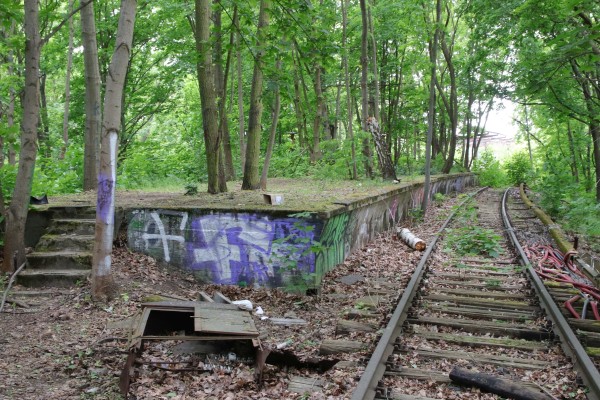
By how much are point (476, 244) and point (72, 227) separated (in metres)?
7.93

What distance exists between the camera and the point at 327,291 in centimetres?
756

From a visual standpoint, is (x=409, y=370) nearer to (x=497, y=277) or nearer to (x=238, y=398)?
(x=238, y=398)

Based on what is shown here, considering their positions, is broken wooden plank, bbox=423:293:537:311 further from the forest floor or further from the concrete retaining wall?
the concrete retaining wall

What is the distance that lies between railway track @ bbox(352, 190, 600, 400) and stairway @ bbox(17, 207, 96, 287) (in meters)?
4.42

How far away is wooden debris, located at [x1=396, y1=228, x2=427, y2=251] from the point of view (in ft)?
35.1

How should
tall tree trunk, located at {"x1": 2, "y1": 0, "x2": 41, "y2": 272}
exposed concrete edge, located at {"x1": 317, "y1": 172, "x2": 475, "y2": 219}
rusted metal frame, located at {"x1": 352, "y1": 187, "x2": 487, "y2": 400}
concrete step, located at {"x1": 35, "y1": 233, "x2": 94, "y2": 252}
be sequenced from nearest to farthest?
rusted metal frame, located at {"x1": 352, "y1": 187, "x2": 487, "y2": 400}
tall tree trunk, located at {"x1": 2, "y1": 0, "x2": 41, "y2": 272}
exposed concrete edge, located at {"x1": 317, "y1": 172, "x2": 475, "y2": 219}
concrete step, located at {"x1": 35, "y1": 233, "x2": 94, "y2": 252}

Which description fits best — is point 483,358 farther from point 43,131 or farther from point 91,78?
point 43,131

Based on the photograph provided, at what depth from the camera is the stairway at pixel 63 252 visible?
6941 millimetres

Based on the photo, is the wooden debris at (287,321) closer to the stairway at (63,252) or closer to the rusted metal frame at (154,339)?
the rusted metal frame at (154,339)

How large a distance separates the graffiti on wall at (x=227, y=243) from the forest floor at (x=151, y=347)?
0.74 feet

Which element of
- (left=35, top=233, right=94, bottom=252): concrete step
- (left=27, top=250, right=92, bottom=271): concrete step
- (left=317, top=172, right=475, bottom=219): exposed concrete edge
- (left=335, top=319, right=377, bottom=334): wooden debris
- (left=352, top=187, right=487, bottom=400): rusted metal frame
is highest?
(left=317, top=172, right=475, bottom=219): exposed concrete edge

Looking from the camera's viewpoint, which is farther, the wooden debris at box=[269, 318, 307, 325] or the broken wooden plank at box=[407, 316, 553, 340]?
the wooden debris at box=[269, 318, 307, 325]

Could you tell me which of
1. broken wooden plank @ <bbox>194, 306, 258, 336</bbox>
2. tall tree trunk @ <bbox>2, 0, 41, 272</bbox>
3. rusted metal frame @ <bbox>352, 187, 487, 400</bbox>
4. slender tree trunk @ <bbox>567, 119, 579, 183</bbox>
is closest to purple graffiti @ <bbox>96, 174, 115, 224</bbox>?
tall tree trunk @ <bbox>2, 0, 41, 272</bbox>

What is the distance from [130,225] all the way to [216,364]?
13.1 feet
